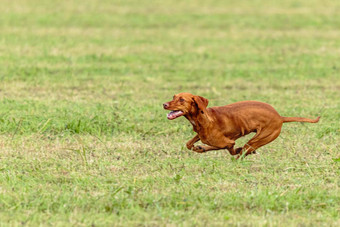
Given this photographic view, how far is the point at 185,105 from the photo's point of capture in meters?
7.26

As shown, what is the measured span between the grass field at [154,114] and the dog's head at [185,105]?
0.60 meters

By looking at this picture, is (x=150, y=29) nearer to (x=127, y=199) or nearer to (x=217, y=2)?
(x=217, y=2)

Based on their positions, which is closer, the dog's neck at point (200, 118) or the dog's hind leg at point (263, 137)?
the dog's neck at point (200, 118)

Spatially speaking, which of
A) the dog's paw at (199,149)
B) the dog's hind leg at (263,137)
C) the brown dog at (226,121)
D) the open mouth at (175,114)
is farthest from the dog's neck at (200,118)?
the dog's hind leg at (263,137)

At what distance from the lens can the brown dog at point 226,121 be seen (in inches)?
288

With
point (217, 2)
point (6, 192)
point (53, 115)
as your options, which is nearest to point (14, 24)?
point (217, 2)

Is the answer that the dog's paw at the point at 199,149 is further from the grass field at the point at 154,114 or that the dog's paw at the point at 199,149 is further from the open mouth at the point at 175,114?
the open mouth at the point at 175,114

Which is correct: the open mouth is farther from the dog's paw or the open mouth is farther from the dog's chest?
the dog's paw

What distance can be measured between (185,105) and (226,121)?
0.52 meters

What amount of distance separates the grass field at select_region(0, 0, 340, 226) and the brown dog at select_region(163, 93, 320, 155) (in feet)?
0.89

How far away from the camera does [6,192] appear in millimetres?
6453

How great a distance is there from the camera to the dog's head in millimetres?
7238

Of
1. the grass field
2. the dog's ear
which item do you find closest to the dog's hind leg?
the grass field

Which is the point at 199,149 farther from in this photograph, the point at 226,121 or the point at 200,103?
the point at 200,103
